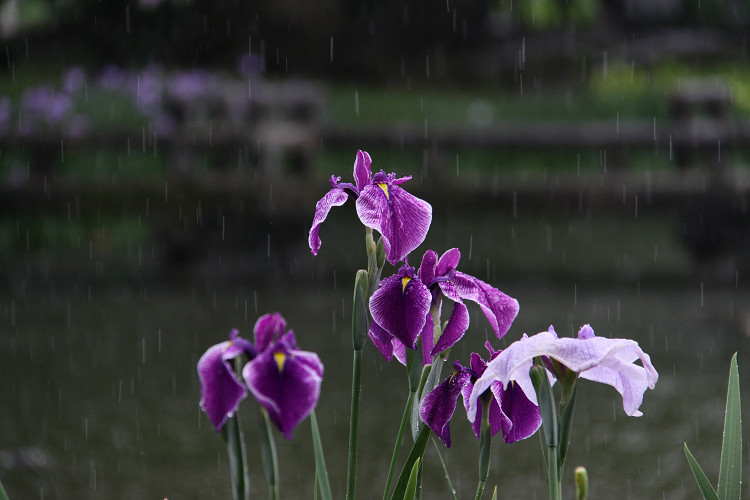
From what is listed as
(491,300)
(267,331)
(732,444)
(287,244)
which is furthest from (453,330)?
(287,244)

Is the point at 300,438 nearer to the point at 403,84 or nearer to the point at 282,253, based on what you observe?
the point at 282,253

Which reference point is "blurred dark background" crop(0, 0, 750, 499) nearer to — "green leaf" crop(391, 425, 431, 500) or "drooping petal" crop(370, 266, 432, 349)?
"green leaf" crop(391, 425, 431, 500)

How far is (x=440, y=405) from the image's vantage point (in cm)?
109

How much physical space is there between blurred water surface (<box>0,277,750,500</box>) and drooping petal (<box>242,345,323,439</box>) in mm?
2052

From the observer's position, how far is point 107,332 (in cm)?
494

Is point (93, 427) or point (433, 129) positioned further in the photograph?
point (433, 129)

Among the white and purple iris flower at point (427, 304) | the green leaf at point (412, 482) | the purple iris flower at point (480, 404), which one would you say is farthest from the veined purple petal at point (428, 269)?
the green leaf at point (412, 482)

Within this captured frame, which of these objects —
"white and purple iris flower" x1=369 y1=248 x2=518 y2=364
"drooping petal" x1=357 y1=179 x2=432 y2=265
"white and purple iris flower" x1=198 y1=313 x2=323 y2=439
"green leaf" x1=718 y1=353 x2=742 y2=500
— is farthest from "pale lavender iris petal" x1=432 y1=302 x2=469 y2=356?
"green leaf" x1=718 y1=353 x2=742 y2=500

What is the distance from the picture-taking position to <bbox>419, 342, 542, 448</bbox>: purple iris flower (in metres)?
1.09

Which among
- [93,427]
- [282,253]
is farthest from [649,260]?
[93,427]

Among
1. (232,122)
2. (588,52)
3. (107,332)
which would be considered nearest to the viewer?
(107,332)

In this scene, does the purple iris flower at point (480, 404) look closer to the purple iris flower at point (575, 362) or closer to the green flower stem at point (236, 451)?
the purple iris flower at point (575, 362)

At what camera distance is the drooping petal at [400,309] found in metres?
1.04

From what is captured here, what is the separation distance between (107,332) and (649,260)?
4.25 metres
